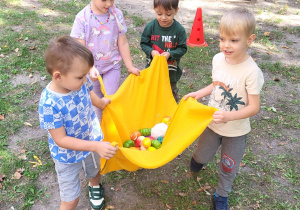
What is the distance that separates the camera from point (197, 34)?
14.9 feet

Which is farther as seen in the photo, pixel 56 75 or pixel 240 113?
pixel 240 113

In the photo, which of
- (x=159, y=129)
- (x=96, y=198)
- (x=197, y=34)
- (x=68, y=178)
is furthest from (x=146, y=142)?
(x=197, y=34)

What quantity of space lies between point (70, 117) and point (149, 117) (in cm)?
108

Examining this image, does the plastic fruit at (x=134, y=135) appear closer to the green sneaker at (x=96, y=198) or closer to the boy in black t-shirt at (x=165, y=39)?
the green sneaker at (x=96, y=198)

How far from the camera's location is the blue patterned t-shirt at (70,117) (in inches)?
59.9

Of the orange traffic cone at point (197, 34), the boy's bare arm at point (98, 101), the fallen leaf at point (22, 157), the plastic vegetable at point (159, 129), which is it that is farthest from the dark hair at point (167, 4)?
the orange traffic cone at point (197, 34)

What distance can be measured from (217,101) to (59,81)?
1076 mm

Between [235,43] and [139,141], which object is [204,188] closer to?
[139,141]

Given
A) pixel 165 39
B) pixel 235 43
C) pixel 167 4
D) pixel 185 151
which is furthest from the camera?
pixel 185 151

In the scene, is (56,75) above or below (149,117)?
above

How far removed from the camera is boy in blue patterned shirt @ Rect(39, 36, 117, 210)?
4.79 feet

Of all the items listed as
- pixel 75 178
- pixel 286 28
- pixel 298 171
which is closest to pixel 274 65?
pixel 286 28

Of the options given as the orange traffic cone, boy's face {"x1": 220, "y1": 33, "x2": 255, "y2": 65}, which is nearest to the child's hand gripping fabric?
boy's face {"x1": 220, "y1": 33, "x2": 255, "y2": 65}

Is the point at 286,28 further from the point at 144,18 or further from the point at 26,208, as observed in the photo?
the point at 26,208
